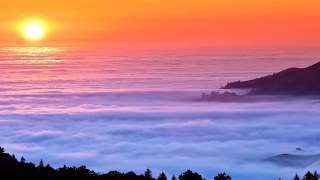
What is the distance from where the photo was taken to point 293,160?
67.5 meters

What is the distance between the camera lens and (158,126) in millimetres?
88625

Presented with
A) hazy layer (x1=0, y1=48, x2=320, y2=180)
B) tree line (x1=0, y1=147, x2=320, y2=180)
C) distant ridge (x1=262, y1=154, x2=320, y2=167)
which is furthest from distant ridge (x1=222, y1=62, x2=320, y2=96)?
tree line (x1=0, y1=147, x2=320, y2=180)

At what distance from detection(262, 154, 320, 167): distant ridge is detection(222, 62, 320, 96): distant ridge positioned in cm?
3630

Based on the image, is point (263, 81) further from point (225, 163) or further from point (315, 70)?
point (225, 163)

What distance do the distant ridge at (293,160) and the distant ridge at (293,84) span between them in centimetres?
3630

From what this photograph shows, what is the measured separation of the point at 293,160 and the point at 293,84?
137ft

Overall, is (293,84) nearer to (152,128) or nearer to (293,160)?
(152,128)

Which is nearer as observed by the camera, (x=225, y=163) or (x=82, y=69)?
(x=225, y=163)

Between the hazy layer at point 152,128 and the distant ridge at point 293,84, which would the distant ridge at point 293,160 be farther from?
the distant ridge at point 293,84

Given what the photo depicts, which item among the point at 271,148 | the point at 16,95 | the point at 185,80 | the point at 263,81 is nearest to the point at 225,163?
the point at 271,148

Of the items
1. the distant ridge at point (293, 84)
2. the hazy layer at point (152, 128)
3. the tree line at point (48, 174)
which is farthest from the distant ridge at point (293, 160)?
the tree line at point (48, 174)

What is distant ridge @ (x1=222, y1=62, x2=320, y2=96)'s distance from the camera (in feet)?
348

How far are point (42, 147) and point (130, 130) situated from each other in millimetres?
A: 13984

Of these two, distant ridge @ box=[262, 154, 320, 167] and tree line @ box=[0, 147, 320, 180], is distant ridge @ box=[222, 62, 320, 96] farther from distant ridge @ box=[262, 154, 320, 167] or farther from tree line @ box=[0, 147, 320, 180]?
tree line @ box=[0, 147, 320, 180]
